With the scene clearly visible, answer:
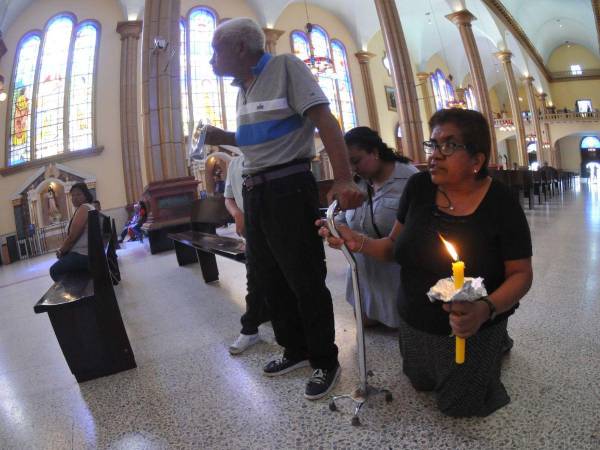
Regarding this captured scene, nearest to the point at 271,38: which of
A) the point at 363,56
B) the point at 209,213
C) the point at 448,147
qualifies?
the point at 363,56

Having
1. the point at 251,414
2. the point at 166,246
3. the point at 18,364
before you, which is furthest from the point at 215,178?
the point at 251,414

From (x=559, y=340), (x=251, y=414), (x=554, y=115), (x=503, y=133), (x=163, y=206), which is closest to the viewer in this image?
(x=251, y=414)

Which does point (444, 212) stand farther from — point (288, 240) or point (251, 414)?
point (251, 414)

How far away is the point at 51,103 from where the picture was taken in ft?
53.5

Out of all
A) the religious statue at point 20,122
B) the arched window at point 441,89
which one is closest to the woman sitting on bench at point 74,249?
the religious statue at point 20,122

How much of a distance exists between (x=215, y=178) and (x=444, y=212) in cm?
1598

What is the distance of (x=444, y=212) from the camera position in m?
1.29

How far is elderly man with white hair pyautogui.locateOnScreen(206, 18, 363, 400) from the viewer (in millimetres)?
1532

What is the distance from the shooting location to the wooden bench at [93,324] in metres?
1.94

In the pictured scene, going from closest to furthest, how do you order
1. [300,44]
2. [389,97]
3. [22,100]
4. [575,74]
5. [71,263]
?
[71,263]
[22,100]
[300,44]
[389,97]
[575,74]

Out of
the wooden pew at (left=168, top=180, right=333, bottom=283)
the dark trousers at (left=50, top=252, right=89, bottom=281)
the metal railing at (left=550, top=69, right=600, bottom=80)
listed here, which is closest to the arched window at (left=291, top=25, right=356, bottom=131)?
the wooden pew at (left=168, top=180, right=333, bottom=283)

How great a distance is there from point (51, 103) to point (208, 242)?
16795 millimetres

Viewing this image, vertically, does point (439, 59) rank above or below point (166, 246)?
above

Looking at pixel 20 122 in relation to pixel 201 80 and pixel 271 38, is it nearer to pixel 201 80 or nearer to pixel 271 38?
pixel 201 80
